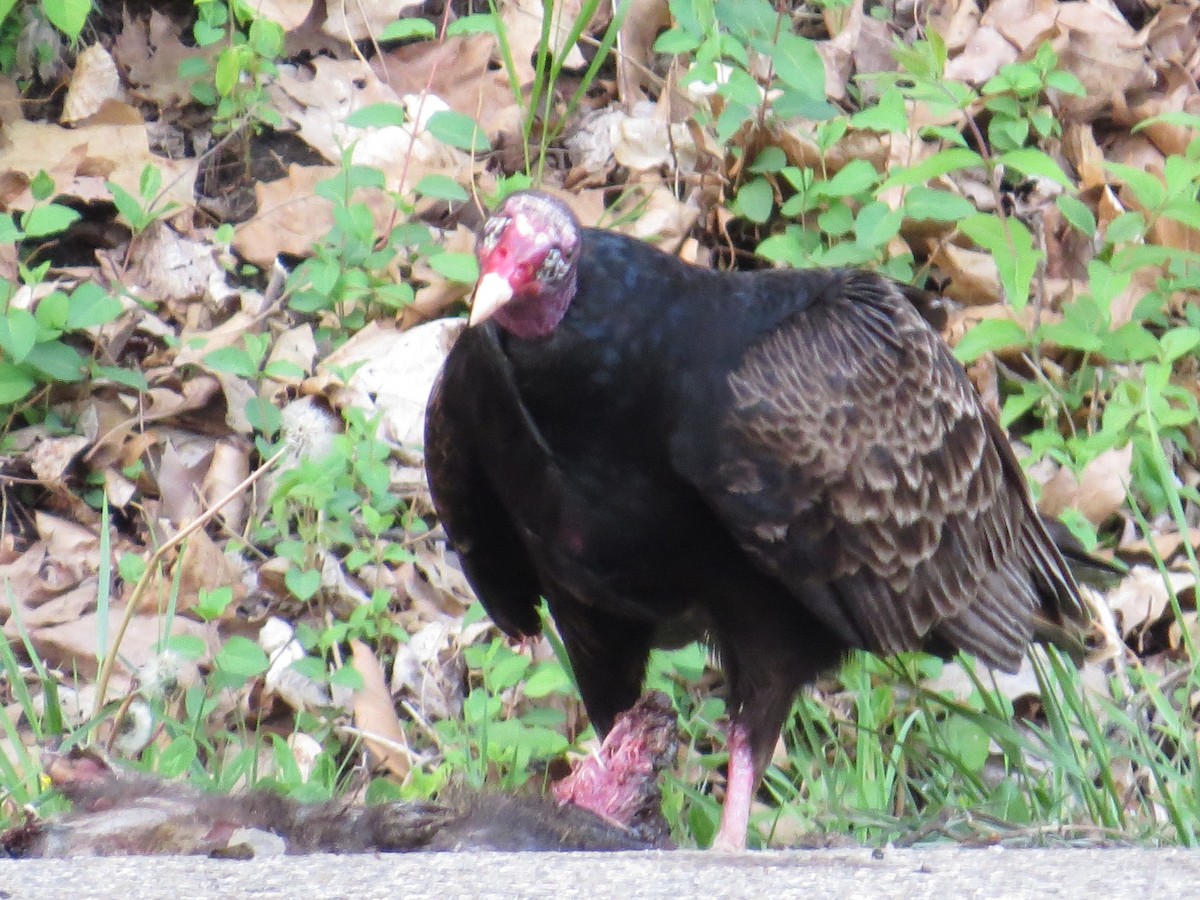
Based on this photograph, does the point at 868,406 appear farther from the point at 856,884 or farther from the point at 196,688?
the point at 196,688

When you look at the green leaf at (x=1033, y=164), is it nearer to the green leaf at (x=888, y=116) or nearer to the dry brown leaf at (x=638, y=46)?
the green leaf at (x=888, y=116)

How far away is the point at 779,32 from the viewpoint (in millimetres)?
5078

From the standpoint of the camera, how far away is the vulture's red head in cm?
292

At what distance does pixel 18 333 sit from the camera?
4457 mm

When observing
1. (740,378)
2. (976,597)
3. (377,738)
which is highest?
(740,378)

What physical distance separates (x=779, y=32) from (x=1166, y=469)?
202cm

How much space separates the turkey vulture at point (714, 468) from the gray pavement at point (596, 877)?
2.94ft

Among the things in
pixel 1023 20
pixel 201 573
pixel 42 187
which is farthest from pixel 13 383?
pixel 1023 20

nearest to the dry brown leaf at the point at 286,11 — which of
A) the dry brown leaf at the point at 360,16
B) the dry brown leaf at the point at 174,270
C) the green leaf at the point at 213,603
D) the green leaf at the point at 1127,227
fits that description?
the dry brown leaf at the point at 360,16

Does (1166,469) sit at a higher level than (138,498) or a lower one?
higher

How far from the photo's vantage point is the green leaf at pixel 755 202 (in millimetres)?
5531

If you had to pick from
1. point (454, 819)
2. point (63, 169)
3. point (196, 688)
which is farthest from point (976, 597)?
point (63, 169)

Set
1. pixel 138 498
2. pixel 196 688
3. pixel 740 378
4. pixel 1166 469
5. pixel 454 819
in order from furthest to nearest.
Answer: pixel 138 498, pixel 196 688, pixel 1166 469, pixel 740 378, pixel 454 819

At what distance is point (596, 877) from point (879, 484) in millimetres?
1415
